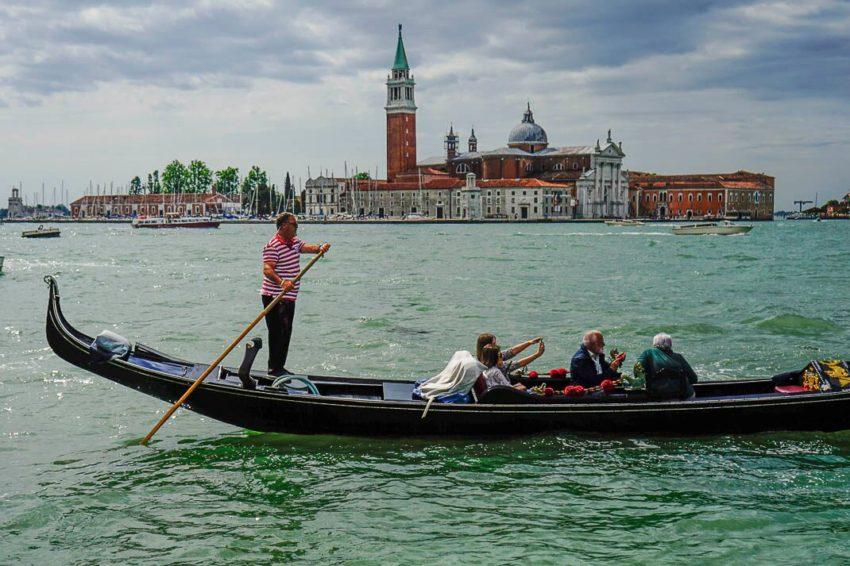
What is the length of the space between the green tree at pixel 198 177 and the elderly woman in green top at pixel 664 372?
10869 cm

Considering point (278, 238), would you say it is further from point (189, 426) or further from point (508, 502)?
point (508, 502)

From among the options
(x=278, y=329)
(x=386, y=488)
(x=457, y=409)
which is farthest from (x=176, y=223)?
(x=386, y=488)

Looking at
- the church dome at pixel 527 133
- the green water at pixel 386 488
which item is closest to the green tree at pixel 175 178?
the church dome at pixel 527 133

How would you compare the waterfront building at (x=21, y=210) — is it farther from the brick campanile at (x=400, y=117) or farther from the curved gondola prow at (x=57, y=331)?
the curved gondola prow at (x=57, y=331)

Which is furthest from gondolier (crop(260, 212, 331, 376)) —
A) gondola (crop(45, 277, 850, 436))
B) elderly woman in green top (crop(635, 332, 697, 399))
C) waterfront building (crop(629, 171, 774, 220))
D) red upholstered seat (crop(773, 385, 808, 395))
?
waterfront building (crop(629, 171, 774, 220))

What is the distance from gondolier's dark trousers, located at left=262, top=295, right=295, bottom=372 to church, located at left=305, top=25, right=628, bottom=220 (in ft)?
296

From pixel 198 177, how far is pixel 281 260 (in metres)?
108

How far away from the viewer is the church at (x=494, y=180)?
9812cm

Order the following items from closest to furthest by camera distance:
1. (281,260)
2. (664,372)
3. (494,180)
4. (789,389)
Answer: (664,372), (789,389), (281,260), (494,180)

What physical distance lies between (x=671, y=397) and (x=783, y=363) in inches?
198

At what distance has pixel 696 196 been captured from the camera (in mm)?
108062

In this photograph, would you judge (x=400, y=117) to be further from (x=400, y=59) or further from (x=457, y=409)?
(x=457, y=409)

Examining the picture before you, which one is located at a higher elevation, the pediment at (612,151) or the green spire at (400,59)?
the green spire at (400,59)

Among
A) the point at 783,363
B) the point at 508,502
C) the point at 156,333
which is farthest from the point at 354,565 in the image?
the point at 156,333
